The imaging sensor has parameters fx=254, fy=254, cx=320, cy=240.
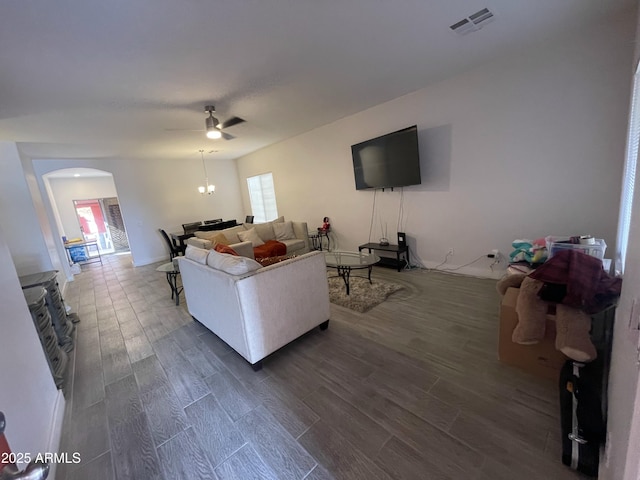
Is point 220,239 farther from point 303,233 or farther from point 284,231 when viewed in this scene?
point 303,233

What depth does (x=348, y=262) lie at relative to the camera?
3512 mm

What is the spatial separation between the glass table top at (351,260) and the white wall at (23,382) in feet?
8.35

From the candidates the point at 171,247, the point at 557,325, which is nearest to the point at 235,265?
the point at 557,325

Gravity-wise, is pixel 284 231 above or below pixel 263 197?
below

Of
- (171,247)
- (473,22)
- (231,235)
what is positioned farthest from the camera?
(171,247)

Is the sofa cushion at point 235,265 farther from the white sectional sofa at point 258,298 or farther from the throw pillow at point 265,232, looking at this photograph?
the throw pillow at point 265,232

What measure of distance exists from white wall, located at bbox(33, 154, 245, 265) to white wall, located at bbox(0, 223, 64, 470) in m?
5.32

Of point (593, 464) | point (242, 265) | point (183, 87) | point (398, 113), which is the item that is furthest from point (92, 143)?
point (593, 464)

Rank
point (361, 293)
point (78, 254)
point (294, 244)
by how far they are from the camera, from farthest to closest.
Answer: point (78, 254)
point (294, 244)
point (361, 293)

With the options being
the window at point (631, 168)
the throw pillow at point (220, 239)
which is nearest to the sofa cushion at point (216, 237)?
the throw pillow at point (220, 239)

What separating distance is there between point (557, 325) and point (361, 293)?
2.04 metres

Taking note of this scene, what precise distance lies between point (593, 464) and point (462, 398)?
1.95 ft

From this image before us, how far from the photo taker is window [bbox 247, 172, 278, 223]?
22.8 ft

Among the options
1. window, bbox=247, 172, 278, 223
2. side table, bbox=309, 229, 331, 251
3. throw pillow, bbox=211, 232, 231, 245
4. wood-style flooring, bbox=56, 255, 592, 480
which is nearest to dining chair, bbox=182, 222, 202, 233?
window, bbox=247, 172, 278, 223
